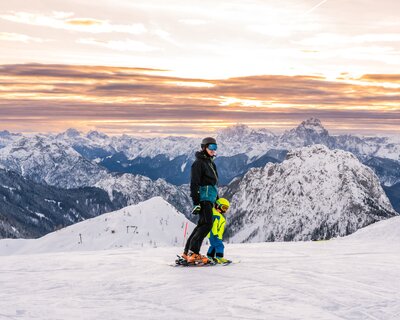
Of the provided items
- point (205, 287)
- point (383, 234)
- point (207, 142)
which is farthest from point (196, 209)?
point (383, 234)

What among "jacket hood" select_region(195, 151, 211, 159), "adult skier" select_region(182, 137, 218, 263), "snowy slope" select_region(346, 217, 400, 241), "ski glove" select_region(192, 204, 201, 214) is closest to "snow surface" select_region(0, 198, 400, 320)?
"adult skier" select_region(182, 137, 218, 263)

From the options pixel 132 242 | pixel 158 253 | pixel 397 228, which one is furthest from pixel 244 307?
pixel 132 242

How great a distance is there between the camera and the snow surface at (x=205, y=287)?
9.95m

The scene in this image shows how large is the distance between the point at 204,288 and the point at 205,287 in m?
0.12

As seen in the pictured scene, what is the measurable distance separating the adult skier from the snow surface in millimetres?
1167

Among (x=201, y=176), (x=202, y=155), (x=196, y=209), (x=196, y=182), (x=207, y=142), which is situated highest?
(x=207, y=142)

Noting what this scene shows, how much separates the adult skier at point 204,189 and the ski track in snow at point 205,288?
1.12 m

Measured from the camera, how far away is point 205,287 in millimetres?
12188

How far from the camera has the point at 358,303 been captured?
10438 mm

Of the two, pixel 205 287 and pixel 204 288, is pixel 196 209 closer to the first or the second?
pixel 205 287

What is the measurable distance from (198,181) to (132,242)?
18472 cm

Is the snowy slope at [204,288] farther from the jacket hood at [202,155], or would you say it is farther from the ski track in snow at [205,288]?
the jacket hood at [202,155]

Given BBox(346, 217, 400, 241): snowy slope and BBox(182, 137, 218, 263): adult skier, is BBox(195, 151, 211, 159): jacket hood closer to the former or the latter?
BBox(182, 137, 218, 263): adult skier

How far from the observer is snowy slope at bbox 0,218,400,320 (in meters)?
9.93
